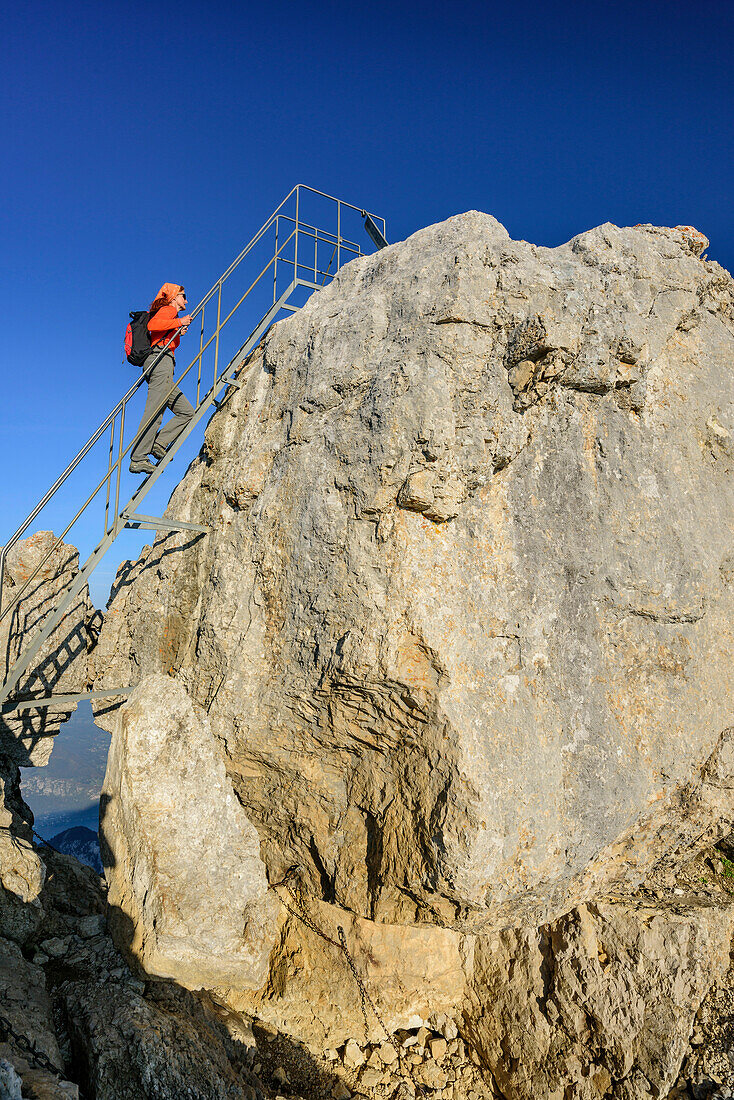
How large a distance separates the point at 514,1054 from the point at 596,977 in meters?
1.24

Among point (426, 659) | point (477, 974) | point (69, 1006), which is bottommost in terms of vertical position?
point (69, 1006)

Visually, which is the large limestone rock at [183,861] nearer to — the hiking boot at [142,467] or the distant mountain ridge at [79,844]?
the hiking boot at [142,467]

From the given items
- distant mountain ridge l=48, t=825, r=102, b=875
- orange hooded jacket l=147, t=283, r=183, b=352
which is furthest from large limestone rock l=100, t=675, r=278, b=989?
distant mountain ridge l=48, t=825, r=102, b=875

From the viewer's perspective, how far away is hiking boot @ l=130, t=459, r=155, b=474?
842 centimetres

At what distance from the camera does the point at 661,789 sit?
256 inches

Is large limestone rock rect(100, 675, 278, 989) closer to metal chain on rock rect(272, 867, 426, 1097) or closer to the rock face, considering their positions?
metal chain on rock rect(272, 867, 426, 1097)

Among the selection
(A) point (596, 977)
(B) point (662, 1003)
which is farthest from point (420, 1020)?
(B) point (662, 1003)

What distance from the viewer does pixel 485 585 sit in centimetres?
615

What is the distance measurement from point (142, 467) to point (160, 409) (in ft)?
2.63

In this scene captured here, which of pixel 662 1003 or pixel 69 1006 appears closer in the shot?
pixel 69 1006

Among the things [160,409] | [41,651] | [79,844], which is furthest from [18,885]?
[79,844]

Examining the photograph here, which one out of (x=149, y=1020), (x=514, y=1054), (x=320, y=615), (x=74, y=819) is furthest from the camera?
(x=74, y=819)

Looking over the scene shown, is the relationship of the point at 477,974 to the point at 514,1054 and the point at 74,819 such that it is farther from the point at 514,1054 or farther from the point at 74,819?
the point at 74,819

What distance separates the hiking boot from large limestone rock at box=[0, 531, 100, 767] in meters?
2.01
